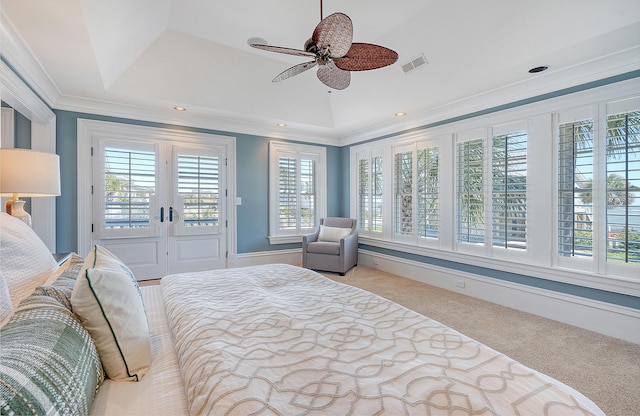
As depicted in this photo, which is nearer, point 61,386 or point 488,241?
point 61,386

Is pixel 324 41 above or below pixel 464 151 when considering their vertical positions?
above

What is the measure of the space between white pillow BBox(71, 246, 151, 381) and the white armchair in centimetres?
379

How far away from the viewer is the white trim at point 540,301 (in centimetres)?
267

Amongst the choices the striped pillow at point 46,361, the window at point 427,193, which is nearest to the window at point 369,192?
the window at point 427,193

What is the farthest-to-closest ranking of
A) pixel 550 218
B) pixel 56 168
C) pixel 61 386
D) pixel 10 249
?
pixel 550 218
pixel 56 168
pixel 10 249
pixel 61 386

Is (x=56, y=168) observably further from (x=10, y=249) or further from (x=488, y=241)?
(x=488, y=241)

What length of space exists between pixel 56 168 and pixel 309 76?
10.5ft

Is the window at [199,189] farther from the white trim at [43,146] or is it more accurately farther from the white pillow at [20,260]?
A: the white pillow at [20,260]

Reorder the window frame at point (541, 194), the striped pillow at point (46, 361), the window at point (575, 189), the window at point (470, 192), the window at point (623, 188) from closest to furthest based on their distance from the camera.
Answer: the striped pillow at point (46, 361), the window at point (623, 188), the window frame at point (541, 194), the window at point (575, 189), the window at point (470, 192)

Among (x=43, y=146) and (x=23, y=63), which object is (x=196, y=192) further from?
(x=23, y=63)

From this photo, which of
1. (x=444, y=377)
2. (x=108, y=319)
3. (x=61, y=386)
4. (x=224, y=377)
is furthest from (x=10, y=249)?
(x=444, y=377)

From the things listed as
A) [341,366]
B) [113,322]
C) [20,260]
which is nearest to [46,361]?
[113,322]

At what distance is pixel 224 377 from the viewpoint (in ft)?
3.07

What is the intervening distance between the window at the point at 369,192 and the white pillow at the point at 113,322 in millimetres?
4516
